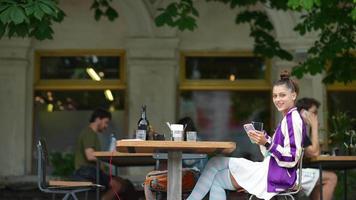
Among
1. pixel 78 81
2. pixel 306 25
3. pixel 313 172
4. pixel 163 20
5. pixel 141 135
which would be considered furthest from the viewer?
pixel 78 81

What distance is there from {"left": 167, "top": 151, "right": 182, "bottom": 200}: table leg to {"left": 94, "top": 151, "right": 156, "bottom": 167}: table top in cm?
138

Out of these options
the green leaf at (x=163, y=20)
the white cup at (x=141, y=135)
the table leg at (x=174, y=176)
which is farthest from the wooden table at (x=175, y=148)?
the green leaf at (x=163, y=20)

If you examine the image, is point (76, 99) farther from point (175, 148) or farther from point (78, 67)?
point (175, 148)

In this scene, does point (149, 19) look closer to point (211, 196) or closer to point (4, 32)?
point (4, 32)

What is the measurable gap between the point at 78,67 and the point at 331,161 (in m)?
6.62

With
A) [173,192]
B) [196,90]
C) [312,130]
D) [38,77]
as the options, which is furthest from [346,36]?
[38,77]

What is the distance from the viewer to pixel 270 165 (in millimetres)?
6223

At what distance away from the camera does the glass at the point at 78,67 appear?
43.2ft

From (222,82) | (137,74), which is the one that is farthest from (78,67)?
(222,82)

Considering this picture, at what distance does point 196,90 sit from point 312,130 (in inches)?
197

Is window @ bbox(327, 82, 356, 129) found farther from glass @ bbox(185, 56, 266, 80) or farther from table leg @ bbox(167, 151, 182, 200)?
table leg @ bbox(167, 151, 182, 200)

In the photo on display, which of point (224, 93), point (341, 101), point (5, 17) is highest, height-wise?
point (5, 17)

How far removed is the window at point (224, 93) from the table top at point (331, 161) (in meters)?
5.05

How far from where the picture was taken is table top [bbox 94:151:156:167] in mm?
7926
